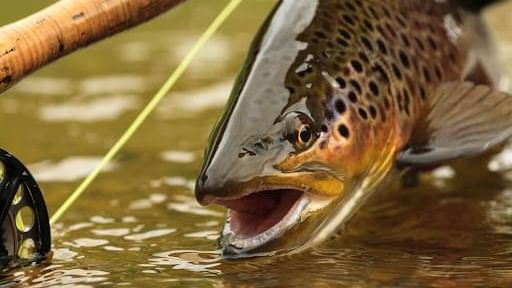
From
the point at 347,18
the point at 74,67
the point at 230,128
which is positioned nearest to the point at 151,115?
the point at 74,67

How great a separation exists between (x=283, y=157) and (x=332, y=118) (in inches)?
9.5

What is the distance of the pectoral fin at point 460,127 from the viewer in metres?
3.18

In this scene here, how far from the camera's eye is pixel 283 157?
2789 mm

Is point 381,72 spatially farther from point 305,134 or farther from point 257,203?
point 257,203

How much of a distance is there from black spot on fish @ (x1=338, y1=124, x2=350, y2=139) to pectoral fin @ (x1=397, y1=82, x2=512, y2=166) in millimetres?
293

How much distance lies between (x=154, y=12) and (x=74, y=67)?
11.7ft

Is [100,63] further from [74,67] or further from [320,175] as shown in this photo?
[320,175]

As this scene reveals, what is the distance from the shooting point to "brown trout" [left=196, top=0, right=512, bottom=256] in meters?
2.79

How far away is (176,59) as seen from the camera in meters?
6.78

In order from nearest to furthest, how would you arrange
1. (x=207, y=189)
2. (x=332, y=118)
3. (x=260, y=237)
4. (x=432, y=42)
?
(x=207, y=189)
(x=260, y=237)
(x=332, y=118)
(x=432, y=42)

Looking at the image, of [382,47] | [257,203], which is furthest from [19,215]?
[382,47]

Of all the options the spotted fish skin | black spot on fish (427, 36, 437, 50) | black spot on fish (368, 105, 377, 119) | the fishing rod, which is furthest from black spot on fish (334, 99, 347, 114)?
the fishing rod

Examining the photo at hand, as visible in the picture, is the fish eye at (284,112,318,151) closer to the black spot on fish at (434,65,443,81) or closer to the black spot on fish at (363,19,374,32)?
the black spot on fish at (363,19,374,32)

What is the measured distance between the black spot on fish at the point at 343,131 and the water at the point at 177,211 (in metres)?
0.29
